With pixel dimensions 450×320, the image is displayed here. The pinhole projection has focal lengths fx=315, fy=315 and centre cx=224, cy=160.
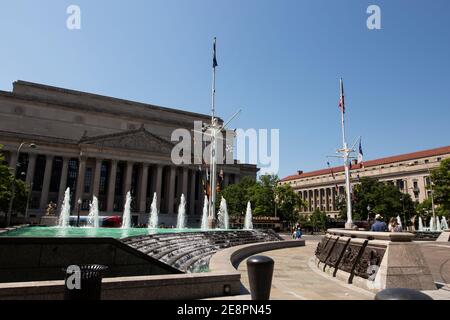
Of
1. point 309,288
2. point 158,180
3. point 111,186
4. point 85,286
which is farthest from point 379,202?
point 85,286

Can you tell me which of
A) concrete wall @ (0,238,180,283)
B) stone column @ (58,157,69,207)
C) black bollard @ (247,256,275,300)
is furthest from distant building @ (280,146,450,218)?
black bollard @ (247,256,275,300)

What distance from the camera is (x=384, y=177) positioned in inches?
3703

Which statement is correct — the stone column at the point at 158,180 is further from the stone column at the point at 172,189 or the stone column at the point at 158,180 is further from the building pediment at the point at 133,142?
the building pediment at the point at 133,142

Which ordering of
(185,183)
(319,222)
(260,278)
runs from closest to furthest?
1. (260,278)
2. (185,183)
3. (319,222)

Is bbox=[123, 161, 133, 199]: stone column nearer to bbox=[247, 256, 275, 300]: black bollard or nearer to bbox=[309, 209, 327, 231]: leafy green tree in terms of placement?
bbox=[309, 209, 327, 231]: leafy green tree

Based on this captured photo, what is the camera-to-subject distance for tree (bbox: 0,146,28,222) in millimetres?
35406

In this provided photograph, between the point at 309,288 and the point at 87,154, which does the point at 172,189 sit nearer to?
the point at 87,154

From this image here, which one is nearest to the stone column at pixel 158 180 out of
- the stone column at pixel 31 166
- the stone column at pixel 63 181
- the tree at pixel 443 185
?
the stone column at pixel 63 181

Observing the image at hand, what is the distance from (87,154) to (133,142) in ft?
31.5

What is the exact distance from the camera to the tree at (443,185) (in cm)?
4694

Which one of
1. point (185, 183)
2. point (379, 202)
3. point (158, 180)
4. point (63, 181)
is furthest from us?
point (185, 183)
